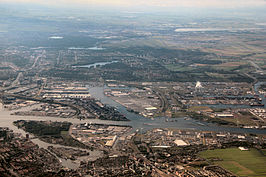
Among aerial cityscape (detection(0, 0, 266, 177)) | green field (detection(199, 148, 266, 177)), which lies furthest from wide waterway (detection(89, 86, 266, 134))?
green field (detection(199, 148, 266, 177))

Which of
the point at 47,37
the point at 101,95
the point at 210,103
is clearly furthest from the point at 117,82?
the point at 47,37

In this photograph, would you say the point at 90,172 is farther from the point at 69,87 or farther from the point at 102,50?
the point at 102,50

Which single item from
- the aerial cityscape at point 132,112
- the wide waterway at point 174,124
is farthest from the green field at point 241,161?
the wide waterway at point 174,124

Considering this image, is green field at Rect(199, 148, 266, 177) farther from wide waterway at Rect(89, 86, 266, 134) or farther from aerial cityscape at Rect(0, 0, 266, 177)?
wide waterway at Rect(89, 86, 266, 134)

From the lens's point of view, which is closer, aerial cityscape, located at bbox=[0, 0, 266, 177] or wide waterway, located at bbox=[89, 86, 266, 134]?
aerial cityscape, located at bbox=[0, 0, 266, 177]

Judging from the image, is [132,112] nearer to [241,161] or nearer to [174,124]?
[174,124]

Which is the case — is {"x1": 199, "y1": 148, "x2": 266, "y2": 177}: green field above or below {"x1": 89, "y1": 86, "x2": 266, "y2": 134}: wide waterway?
below
